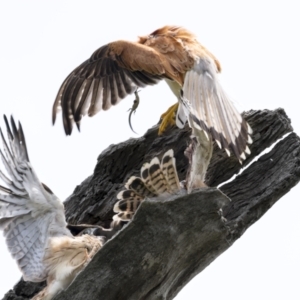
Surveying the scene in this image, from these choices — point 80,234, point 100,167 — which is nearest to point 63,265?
point 80,234

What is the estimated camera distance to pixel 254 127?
5.48 m

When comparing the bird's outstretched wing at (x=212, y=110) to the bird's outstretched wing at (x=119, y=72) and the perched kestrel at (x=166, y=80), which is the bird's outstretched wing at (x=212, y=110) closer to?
the perched kestrel at (x=166, y=80)

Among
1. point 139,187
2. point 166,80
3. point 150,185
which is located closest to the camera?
point 150,185

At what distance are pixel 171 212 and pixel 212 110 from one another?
147 centimetres

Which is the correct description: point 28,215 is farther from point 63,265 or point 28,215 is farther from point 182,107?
point 182,107

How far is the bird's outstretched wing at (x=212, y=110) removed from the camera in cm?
517

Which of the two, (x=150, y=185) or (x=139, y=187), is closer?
(x=150, y=185)

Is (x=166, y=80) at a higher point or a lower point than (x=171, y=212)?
higher

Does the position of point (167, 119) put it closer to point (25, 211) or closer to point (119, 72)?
point (119, 72)

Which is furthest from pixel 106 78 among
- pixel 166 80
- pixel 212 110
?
pixel 212 110

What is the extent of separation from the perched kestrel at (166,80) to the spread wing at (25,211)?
2.38 feet

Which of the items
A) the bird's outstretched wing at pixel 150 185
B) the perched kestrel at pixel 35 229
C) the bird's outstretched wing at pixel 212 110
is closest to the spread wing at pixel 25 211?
the perched kestrel at pixel 35 229

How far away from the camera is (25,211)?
5.01 m

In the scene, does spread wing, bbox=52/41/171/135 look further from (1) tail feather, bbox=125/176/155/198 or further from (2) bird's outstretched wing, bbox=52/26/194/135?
(1) tail feather, bbox=125/176/155/198
